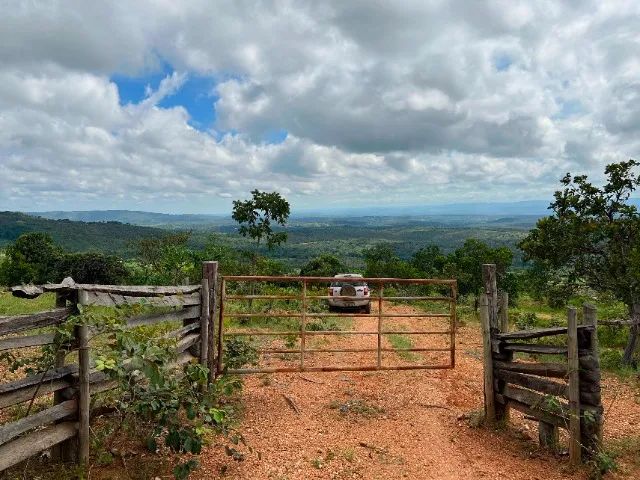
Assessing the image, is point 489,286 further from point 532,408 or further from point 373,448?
point 373,448

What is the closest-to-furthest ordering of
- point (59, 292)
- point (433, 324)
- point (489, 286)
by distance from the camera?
point (59, 292), point (489, 286), point (433, 324)

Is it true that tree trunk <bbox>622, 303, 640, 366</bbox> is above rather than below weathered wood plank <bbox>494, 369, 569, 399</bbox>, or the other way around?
below

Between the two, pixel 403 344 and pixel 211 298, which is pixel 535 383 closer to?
pixel 211 298

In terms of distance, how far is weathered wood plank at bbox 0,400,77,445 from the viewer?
4.05m

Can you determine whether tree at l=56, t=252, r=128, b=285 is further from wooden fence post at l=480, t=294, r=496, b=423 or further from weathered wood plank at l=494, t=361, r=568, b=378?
weathered wood plank at l=494, t=361, r=568, b=378

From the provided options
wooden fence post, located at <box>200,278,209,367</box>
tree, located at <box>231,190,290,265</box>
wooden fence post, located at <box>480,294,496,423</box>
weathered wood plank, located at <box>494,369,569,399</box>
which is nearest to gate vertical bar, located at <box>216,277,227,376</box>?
wooden fence post, located at <box>200,278,209,367</box>

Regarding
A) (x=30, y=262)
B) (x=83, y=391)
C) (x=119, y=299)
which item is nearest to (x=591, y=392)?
(x=119, y=299)

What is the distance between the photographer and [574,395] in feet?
19.0

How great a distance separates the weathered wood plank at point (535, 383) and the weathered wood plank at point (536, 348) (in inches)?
13.8

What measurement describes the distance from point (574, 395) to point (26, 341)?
602cm

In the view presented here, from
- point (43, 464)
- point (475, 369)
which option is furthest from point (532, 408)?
point (43, 464)

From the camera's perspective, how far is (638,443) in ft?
21.5

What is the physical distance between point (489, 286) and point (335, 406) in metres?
3.15

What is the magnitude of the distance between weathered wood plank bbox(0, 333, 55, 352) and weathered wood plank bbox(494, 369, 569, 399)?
5.82m
